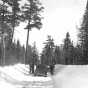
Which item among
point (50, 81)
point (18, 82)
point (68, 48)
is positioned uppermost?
point (18, 82)

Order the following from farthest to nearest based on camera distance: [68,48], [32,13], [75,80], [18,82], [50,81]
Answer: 1. [68,48]
2. [32,13]
3. [50,81]
4. [18,82]
5. [75,80]

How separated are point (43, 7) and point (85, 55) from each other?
13.2 metres

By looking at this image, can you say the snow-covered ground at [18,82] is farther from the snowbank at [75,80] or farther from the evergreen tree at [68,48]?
the evergreen tree at [68,48]

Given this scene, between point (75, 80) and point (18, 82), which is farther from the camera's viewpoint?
point (18, 82)

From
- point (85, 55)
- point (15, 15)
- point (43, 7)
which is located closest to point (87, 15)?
point (85, 55)

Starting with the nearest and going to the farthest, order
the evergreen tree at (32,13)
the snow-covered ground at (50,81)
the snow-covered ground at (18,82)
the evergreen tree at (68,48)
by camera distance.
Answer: the snow-covered ground at (50,81) < the snow-covered ground at (18,82) < the evergreen tree at (32,13) < the evergreen tree at (68,48)

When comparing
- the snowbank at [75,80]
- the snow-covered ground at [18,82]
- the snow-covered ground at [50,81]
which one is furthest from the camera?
the snow-covered ground at [18,82]

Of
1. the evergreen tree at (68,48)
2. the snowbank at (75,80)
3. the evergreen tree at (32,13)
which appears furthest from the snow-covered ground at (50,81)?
the evergreen tree at (68,48)

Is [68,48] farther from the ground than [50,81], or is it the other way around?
[50,81]

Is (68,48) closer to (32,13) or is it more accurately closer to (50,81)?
(32,13)

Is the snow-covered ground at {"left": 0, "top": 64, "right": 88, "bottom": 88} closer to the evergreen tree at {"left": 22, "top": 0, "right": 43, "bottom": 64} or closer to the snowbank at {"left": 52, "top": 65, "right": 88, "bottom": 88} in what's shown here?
the snowbank at {"left": 52, "top": 65, "right": 88, "bottom": 88}

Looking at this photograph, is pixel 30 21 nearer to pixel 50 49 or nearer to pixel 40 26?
pixel 40 26

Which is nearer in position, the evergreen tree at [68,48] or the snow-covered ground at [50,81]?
the snow-covered ground at [50,81]

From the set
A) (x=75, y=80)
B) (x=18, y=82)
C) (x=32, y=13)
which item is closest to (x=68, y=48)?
(x=32, y=13)
